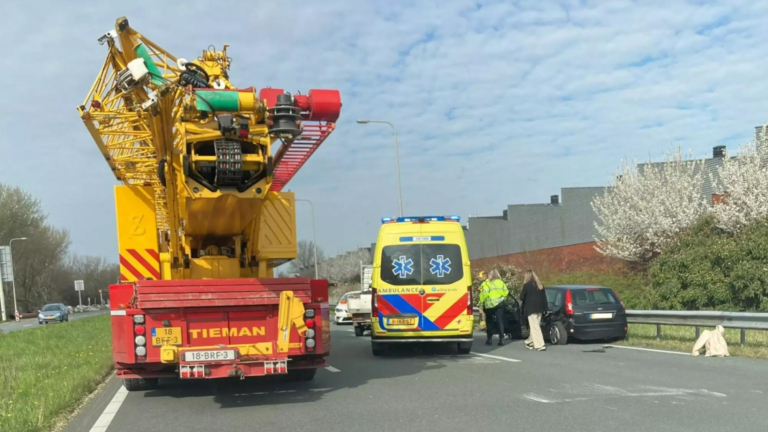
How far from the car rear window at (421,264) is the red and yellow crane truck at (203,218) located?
308cm

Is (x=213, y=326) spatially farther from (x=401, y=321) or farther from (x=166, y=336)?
(x=401, y=321)

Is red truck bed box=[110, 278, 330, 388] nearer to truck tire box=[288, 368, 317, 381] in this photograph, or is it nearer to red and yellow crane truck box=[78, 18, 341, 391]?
red and yellow crane truck box=[78, 18, 341, 391]

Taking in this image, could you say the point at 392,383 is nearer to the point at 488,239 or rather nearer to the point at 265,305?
the point at 265,305

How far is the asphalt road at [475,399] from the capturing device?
6.76m

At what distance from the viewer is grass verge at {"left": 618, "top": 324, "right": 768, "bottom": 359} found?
12.0 meters

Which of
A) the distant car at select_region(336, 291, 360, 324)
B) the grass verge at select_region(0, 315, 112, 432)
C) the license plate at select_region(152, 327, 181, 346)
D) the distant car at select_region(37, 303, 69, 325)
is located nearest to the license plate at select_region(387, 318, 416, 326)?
the grass verge at select_region(0, 315, 112, 432)

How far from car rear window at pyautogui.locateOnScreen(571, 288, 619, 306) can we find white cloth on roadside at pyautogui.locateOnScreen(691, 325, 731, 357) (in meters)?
2.83

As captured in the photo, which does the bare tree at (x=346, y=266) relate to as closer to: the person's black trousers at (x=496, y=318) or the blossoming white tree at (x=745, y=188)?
the blossoming white tree at (x=745, y=188)

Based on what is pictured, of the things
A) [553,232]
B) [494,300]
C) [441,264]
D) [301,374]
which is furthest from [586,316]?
[553,232]

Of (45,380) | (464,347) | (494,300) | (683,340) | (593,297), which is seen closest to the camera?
(45,380)

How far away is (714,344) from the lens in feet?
38.0

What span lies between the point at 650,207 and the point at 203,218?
21.8 meters

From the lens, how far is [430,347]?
48.2 ft

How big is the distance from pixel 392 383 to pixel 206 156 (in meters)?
4.12
